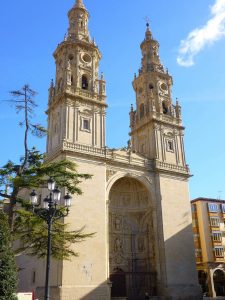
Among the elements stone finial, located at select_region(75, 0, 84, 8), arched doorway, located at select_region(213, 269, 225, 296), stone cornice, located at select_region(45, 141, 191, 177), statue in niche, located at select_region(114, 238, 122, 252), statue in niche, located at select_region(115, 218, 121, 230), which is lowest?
arched doorway, located at select_region(213, 269, 225, 296)

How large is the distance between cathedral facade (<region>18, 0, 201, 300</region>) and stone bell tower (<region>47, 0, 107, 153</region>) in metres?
0.10

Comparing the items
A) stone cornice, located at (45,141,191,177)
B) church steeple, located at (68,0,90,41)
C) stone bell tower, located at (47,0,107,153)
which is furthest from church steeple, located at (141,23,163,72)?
stone cornice, located at (45,141,191,177)

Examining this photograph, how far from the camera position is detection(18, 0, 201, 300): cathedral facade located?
92.0ft

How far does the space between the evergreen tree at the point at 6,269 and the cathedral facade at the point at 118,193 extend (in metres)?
12.5

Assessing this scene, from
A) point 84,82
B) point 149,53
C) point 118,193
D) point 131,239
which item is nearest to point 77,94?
point 84,82

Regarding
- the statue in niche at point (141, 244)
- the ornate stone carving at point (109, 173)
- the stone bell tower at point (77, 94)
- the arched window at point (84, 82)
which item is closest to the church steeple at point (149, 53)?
the stone bell tower at point (77, 94)

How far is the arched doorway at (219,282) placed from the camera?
44844 mm

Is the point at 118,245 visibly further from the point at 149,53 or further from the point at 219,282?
the point at 149,53

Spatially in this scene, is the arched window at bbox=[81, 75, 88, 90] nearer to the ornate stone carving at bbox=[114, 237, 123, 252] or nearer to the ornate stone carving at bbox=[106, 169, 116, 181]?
the ornate stone carving at bbox=[106, 169, 116, 181]

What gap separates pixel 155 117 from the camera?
124 feet

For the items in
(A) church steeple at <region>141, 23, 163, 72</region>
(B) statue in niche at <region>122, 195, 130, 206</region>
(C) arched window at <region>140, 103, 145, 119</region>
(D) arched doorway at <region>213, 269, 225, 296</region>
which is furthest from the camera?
(D) arched doorway at <region>213, 269, 225, 296</region>

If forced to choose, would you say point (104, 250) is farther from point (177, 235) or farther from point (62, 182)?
point (62, 182)

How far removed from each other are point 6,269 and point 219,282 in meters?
38.8

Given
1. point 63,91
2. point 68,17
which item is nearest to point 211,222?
point 63,91
